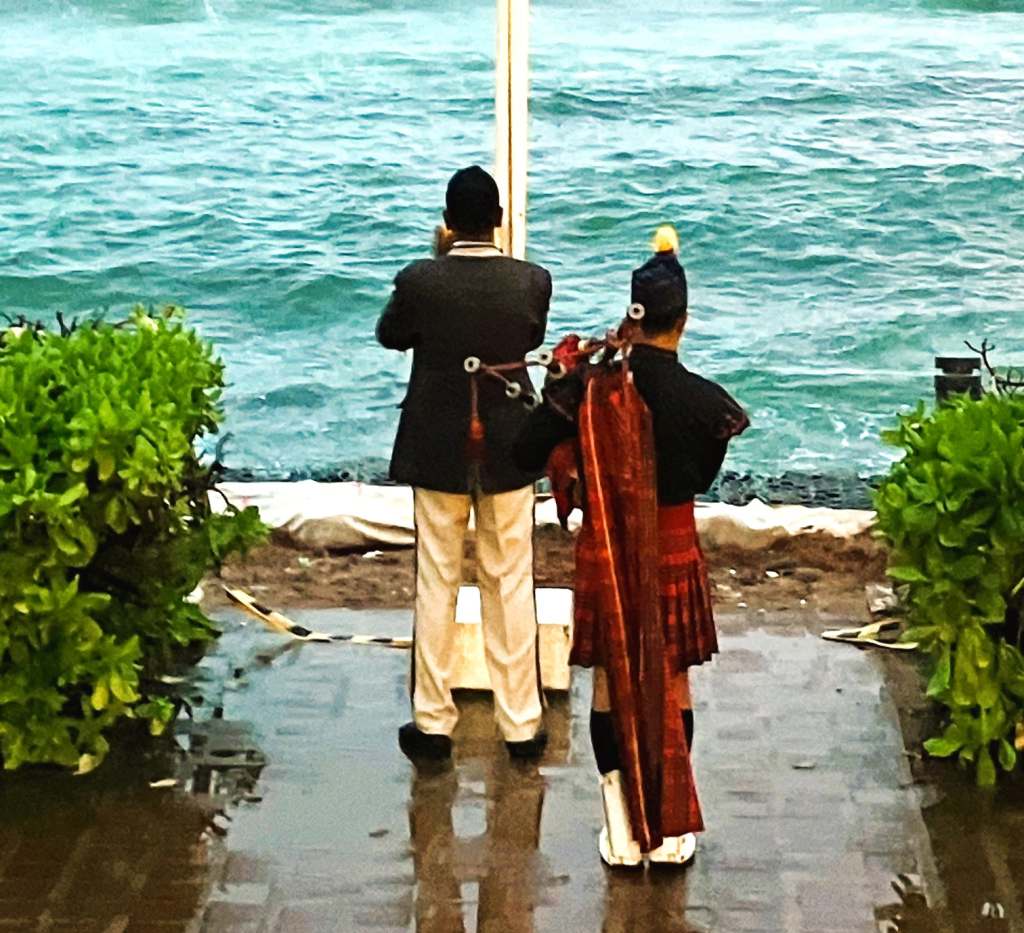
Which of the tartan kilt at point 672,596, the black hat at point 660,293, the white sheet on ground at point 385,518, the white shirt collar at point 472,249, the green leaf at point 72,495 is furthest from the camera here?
the white sheet on ground at point 385,518

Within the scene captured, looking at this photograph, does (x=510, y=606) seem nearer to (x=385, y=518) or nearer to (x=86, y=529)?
(x=86, y=529)

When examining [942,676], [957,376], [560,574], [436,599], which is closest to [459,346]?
[436,599]

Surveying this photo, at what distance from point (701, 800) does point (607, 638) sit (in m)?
0.78

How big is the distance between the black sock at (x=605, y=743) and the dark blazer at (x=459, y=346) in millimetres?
638

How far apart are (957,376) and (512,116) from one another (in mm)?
1722

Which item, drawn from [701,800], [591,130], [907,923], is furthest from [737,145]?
[907,923]


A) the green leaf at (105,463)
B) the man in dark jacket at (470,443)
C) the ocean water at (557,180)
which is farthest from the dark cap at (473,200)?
the ocean water at (557,180)

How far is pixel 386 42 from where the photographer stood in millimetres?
6988

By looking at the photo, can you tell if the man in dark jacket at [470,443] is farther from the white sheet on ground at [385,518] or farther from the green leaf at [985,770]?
the white sheet on ground at [385,518]

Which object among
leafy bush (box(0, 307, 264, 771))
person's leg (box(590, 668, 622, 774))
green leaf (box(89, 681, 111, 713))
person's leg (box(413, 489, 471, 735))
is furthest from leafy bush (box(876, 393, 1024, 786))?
green leaf (box(89, 681, 111, 713))

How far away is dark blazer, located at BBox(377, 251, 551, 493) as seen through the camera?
4469mm

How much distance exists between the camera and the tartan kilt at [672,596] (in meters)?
4.04

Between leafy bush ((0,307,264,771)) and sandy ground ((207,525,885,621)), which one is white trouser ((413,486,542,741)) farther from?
sandy ground ((207,525,885,621))

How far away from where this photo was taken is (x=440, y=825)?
446 cm
